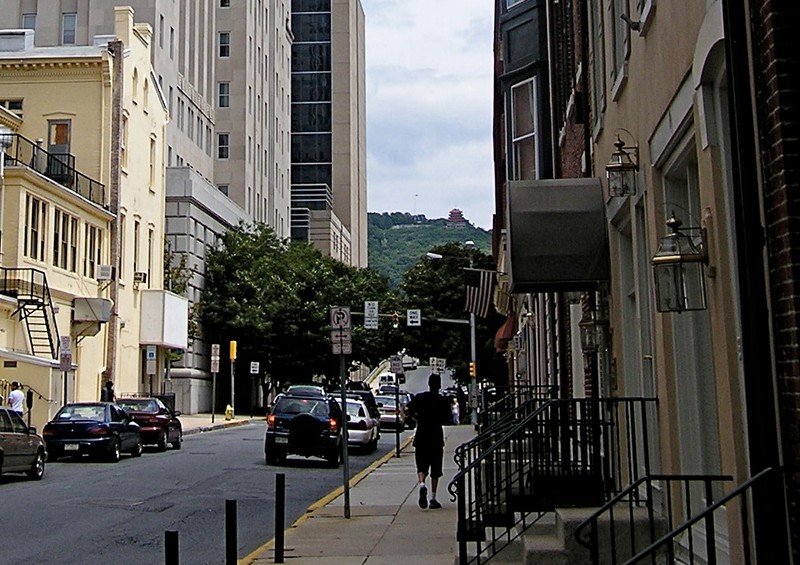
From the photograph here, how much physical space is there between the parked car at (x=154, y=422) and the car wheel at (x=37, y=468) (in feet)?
23.6

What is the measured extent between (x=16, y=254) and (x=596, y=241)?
2736cm

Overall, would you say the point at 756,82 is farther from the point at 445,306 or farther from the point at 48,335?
the point at 445,306

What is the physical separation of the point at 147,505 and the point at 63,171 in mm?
26713

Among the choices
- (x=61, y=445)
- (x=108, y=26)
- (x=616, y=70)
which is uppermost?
(x=108, y=26)

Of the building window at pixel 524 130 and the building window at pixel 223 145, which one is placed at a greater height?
the building window at pixel 223 145

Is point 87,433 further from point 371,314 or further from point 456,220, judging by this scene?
point 456,220

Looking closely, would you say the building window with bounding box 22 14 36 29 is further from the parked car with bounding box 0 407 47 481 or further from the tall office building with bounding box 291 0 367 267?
the tall office building with bounding box 291 0 367 267

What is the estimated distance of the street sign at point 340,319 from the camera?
50.9ft

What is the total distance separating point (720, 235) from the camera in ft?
21.2

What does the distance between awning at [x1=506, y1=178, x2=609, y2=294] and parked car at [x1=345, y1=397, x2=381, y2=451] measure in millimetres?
17655

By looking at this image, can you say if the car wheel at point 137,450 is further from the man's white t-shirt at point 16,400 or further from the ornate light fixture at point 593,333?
the ornate light fixture at point 593,333

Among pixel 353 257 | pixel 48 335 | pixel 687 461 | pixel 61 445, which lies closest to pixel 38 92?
pixel 48 335

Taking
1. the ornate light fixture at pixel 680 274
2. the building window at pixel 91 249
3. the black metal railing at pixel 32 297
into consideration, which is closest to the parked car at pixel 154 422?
the black metal railing at pixel 32 297

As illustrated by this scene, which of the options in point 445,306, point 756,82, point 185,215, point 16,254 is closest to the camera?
point 756,82
